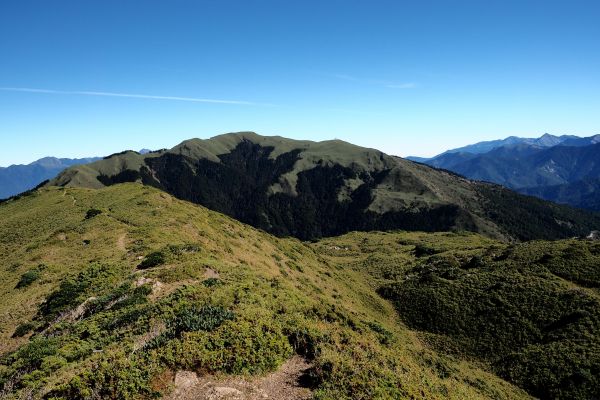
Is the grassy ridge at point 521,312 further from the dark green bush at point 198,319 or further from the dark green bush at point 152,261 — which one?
the dark green bush at point 152,261

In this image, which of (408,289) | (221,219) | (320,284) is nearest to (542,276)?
(408,289)

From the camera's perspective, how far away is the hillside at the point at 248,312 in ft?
58.7

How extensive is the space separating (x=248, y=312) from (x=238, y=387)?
19.7ft

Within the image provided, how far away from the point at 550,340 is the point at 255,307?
4406 cm

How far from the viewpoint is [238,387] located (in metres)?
16.4

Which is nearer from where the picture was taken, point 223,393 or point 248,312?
point 223,393

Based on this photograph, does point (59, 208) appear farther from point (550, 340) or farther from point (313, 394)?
point (550, 340)

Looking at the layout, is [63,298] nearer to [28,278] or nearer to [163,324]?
[28,278]

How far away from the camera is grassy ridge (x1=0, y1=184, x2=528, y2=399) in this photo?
17.1m

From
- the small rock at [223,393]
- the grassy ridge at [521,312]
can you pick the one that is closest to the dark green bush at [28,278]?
the small rock at [223,393]

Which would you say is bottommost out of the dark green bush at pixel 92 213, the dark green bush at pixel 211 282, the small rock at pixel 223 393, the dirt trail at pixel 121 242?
the small rock at pixel 223 393

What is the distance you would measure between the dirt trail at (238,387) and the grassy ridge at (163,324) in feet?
1.66

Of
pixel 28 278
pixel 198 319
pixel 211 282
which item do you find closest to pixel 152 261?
pixel 211 282

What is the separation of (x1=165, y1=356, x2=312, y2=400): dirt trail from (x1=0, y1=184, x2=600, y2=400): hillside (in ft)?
1.01
